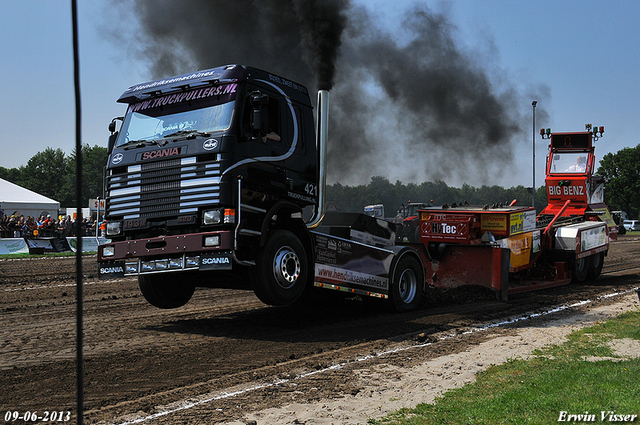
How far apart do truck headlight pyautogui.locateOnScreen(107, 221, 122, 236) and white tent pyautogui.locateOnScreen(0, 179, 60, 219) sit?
31.0m

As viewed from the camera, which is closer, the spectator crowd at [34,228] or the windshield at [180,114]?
the windshield at [180,114]

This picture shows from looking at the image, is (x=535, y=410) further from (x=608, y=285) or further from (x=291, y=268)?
(x=608, y=285)

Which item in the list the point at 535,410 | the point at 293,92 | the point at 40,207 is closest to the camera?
the point at 535,410

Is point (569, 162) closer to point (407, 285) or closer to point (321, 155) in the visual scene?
point (407, 285)

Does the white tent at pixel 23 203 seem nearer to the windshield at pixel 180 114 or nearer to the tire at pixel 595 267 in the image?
the windshield at pixel 180 114

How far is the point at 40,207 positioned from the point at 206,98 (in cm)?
3406

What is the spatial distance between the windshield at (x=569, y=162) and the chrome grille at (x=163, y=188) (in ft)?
36.7

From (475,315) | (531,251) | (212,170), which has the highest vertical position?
(212,170)

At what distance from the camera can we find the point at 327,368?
221 inches

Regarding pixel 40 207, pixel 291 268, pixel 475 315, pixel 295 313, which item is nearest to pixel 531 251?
pixel 475 315

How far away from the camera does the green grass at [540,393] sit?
408 cm

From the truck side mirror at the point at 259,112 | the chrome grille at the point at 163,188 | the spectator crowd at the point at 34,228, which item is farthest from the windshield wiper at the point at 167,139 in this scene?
the spectator crowd at the point at 34,228

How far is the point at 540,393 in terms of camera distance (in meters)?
4.63

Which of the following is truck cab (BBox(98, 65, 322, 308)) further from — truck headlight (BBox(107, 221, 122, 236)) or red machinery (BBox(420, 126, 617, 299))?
red machinery (BBox(420, 126, 617, 299))
